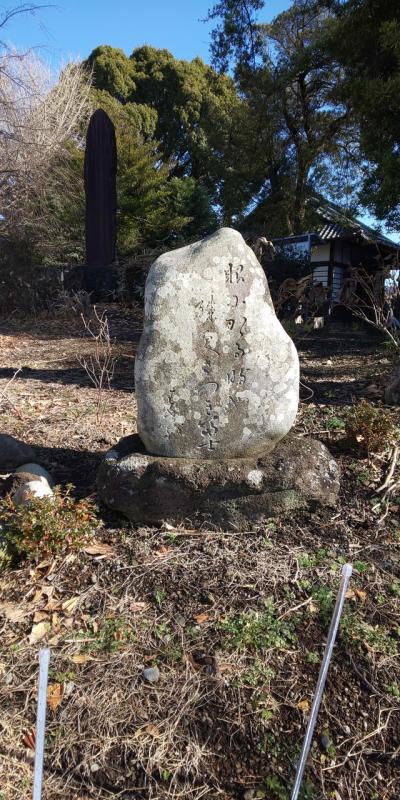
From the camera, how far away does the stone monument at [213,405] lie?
3.02 m

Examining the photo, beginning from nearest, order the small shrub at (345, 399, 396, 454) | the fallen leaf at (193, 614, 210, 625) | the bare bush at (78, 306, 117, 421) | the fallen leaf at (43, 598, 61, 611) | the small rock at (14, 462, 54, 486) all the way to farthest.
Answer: the fallen leaf at (193, 614, 210, 625)
the fallen leaf at (43, 598, 61, 611)
the small rock at (14, 462, 54, 486)
the small shrub at (345, 399, 396, 454)
the bare bush at (78, 306, 117, 421)

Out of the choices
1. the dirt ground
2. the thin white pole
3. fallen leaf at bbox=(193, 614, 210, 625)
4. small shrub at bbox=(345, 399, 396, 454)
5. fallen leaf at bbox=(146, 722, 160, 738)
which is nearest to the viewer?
the thin white pole

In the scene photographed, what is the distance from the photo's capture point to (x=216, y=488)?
9.84ft

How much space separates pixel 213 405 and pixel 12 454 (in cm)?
164

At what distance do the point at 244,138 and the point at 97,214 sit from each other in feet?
30.4

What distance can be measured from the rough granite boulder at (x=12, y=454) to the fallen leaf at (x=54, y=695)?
1841 mm

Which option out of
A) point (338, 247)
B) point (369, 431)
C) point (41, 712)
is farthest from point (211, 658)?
point (338, 247)

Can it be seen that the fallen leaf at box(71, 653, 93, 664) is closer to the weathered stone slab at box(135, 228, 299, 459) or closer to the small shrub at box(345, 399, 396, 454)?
the weathered stone slab at box(135, 228, 299, 459)

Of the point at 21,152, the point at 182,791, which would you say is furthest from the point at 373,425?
the point at 21,152

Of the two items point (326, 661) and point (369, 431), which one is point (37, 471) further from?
point (326, 661)

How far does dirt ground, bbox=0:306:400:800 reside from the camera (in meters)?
1.91

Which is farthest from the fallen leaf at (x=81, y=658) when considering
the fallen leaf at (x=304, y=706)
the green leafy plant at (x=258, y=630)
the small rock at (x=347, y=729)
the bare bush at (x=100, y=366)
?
the bare bush at (x=100, y=366)

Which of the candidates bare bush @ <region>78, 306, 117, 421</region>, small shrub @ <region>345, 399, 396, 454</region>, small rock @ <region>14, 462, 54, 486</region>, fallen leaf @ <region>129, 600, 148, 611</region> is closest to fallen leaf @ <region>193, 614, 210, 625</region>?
fallen leaf @ <region>129, 600, 148, 611</region>

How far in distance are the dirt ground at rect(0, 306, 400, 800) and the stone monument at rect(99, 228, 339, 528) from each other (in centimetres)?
18
